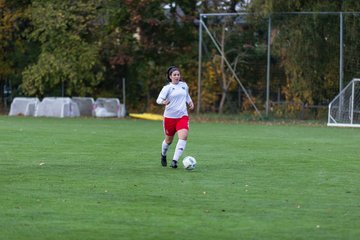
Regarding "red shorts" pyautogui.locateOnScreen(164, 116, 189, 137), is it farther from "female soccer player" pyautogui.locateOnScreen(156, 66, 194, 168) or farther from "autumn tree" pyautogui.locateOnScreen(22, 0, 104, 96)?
"autumn tree" pyautogui.locateOnScreen(22, 0, 104, 96)

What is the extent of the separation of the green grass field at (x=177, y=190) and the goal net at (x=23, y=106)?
55.9 feet

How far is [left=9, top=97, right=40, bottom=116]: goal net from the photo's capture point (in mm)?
40562

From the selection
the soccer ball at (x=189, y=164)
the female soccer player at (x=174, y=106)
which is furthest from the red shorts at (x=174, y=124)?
the soccer ball at (x=189, y=164)

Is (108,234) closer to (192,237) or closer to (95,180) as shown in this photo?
(192,237)

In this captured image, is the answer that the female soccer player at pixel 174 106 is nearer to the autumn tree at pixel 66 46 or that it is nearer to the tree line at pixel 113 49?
the tree line at pixel 113 49

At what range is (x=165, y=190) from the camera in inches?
514

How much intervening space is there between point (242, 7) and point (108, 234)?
1244 inches

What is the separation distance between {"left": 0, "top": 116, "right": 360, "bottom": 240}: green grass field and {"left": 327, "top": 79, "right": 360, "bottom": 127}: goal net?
10.1 meters

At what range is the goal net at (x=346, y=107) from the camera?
1321 inches

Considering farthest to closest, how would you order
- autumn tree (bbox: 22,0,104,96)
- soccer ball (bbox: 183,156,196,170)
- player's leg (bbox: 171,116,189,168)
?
1. autumn tree (bbox: 22,0,104,96)
2. player's leg (bbox: 171,116,189,168)
3. soccer ball (bbox: 183,156,196,170)

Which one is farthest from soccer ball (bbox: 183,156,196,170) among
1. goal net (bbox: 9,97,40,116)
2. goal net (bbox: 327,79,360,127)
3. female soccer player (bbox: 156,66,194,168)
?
goal net (bbox: 9,97,40,116)

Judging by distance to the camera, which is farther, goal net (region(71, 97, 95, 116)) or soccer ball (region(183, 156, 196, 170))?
goal net (region(71, 97, 95, 116))

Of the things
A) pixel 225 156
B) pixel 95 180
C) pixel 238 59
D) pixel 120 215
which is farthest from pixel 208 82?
pixel 120 215

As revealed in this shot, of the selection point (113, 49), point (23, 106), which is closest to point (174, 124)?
point (113, 49)
